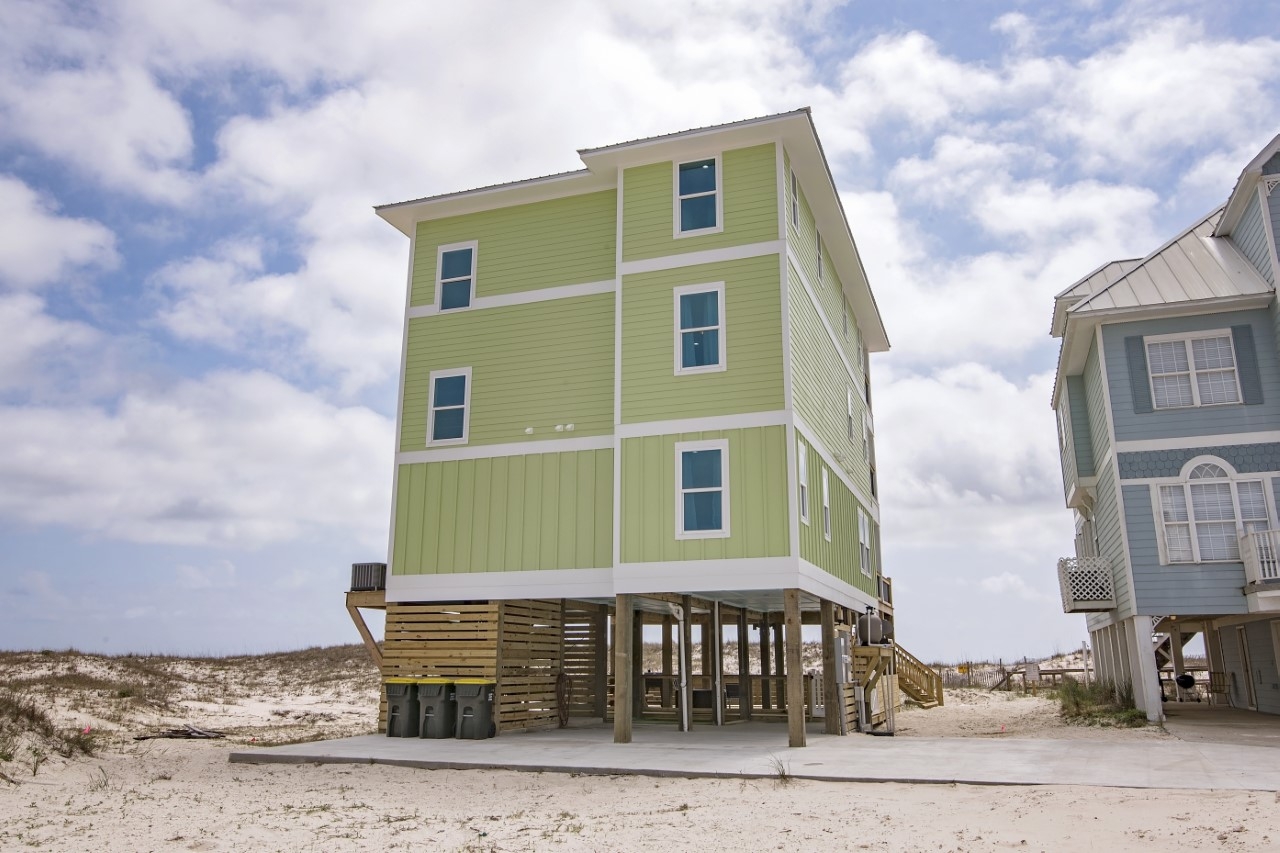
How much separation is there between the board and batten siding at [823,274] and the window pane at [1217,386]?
25.0 feet

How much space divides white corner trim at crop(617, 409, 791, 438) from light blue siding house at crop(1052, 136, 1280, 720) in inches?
321

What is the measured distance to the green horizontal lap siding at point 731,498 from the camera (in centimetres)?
1591

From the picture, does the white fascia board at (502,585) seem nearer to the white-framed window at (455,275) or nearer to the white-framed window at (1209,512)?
the white-framed window at (455,275)

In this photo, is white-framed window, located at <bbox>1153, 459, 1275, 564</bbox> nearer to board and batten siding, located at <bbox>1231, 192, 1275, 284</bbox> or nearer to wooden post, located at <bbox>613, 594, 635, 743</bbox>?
board and batten siding, located at <bbox>1231, 192, 1275, 284</bbox>

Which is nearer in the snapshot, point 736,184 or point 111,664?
point 736,184

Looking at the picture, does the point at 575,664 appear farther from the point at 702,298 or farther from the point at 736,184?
the point at 736,184

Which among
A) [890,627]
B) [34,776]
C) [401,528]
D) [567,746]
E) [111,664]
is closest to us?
[34,776]

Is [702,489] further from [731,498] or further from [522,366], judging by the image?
[522,366]

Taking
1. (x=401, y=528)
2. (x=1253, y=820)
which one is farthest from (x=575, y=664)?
(x=1253, y=820)

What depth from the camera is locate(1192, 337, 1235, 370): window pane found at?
19.5 meters

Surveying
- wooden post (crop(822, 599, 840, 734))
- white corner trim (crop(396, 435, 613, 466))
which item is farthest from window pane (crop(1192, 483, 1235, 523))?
white corner trim (crop(396, 435, 613, 466))

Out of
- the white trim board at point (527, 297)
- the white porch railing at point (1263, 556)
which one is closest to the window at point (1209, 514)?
the white porch railing at point (1263, 556)

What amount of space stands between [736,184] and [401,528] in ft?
30.8

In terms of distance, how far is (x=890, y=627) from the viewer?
2627 centimetres
